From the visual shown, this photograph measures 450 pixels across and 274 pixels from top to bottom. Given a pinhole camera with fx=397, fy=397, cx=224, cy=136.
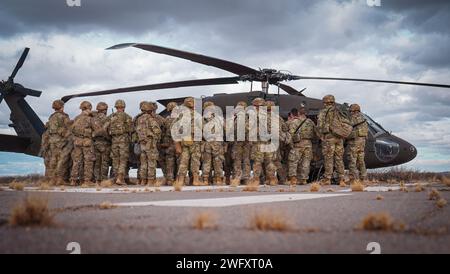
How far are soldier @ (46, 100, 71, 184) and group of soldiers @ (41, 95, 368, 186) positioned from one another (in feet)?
0.09

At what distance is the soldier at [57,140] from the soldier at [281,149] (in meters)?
5.84

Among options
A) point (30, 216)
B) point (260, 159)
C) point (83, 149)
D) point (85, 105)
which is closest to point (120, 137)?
point (83, 149)

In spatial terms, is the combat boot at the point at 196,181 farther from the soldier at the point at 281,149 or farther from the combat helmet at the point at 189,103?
the soldier at the point at 281,149

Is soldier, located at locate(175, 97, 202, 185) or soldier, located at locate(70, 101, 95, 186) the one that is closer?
soldier, located at locate(175, 97, 202, 185)

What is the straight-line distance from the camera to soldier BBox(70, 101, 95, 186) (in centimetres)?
1084

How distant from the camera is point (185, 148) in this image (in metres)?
10.4

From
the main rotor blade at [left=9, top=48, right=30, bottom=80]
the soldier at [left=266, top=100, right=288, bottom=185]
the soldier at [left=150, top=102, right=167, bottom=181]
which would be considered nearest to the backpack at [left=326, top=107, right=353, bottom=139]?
the soldier at [left=266, top=100, right=288, bottom=185]

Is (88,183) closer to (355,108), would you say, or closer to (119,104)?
(119,104)

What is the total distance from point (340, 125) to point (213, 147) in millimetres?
3370

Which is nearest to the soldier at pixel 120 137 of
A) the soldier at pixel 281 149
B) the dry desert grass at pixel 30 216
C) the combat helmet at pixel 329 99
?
the soldier at pixel 281 149

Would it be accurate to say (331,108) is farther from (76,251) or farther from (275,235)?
(76,251)

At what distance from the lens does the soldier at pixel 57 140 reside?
441 inches

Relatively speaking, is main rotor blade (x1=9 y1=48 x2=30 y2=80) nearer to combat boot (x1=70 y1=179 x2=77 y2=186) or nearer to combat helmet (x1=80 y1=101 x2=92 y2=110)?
combat helmet (x1=80 y1=101 x2=92 y2=110)
